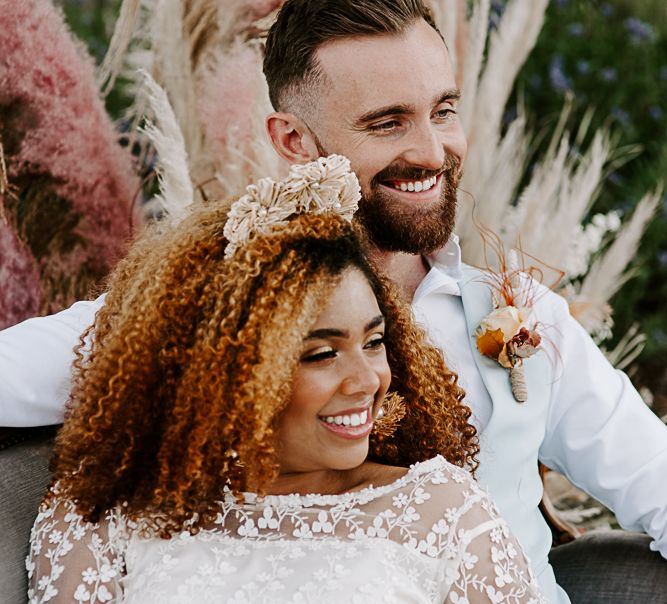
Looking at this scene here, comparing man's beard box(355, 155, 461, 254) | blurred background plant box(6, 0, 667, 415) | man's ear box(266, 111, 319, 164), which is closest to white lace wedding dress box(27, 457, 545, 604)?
man's beard box(355, 155, 461, 254)

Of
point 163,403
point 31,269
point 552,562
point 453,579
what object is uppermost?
point 163,403

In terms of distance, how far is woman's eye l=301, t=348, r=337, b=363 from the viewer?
1808 mm

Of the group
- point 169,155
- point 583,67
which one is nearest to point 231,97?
point 169,155

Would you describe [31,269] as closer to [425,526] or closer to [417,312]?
[417,312]

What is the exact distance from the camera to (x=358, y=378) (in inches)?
71.2

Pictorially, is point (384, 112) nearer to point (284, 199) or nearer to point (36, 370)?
point (284, 199)

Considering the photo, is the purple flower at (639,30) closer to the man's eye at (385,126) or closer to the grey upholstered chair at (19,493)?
the man's eye at (385,126)

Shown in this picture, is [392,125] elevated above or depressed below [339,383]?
above

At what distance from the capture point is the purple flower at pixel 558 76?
14.7 ft

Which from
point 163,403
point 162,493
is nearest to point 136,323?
point 163,403

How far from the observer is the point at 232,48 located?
311 cm

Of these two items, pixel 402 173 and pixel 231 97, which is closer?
pixel 402 173

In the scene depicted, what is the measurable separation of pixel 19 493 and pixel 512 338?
1101 millimetres

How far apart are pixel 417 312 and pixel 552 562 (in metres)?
0.74
